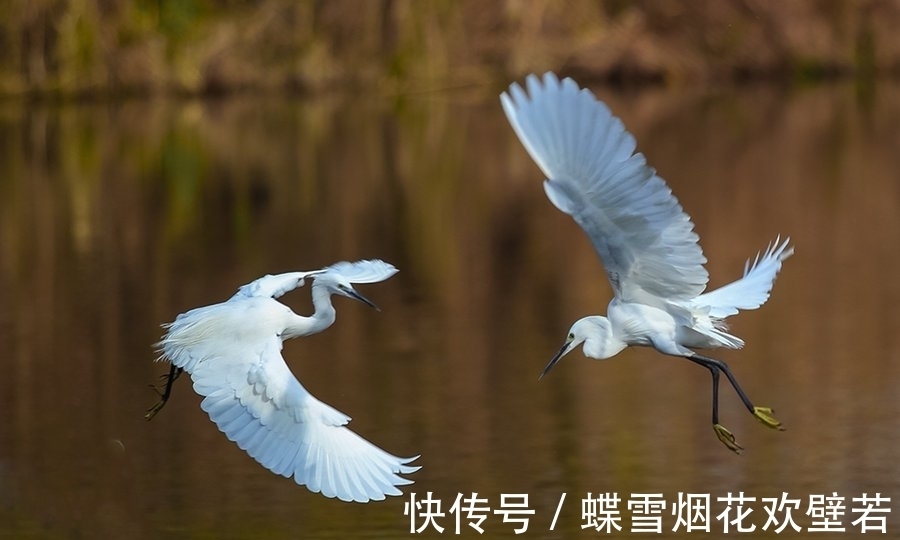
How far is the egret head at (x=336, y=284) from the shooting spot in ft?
21.0

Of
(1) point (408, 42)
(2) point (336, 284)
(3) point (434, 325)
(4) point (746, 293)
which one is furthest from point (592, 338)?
(1) point (408, 42)

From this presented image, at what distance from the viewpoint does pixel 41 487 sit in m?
9.00

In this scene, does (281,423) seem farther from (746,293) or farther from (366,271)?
(746,293)

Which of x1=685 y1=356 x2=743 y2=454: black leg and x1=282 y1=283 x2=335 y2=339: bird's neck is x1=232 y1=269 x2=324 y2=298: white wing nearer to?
x1=282 y1=283 x2=335 y2=339: bird's neck

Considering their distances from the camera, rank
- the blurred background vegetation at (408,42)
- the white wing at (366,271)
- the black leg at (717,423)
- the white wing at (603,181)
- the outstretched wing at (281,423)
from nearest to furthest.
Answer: the white wing at (603,181) < the outstretched wing at (281,423) < the white wing at (366,271) < the black leg at (717,423) < the blurred background vegetation at (408,42)

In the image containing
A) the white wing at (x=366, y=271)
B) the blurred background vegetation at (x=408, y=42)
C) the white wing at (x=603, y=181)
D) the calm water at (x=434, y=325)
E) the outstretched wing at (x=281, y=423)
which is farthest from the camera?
the blurred background vegetation at (x=408, y=42)

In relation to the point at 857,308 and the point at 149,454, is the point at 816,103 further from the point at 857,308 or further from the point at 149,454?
the point at 149,454

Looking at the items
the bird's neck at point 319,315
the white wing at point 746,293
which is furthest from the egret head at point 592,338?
the bird's neck at point 319,315

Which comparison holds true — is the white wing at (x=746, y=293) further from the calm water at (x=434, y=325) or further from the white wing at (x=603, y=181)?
the calm water at (x=434, y=325)

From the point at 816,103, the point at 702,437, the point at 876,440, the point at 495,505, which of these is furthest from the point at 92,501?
the point at 816,103

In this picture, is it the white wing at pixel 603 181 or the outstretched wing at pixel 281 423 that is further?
the outstretched wing at pixel 281 423

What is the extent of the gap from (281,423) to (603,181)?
126 cm

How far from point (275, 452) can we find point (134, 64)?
23.3m

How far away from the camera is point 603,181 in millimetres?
5414
